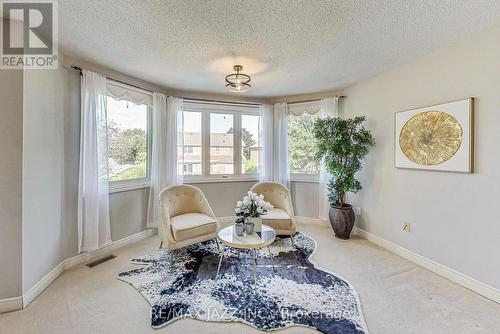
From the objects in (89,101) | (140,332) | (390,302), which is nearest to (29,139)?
(89,101)

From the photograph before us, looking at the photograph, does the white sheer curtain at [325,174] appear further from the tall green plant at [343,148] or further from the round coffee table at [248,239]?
the round coffee table at [248,239]

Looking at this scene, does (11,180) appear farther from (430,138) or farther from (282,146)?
(430,138)

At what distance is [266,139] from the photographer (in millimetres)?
4512

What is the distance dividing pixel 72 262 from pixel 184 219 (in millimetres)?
1346

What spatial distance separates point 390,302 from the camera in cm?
207

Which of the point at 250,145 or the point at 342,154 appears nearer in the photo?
the point at 342,154

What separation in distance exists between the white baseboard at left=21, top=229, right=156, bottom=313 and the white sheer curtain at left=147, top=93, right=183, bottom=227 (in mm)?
272

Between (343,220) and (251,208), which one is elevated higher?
(251,208)

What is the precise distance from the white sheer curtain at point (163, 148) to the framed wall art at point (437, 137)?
11.0 ft

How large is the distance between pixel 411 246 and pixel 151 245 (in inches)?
138

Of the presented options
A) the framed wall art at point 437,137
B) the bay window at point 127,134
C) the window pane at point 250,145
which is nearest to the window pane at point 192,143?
the bay window at point 127,134

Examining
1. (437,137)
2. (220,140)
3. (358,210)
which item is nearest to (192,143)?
(220,140)

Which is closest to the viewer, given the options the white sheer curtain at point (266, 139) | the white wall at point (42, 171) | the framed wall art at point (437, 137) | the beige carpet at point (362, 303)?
the beige carpet at point (362, 303)

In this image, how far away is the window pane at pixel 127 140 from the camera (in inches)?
129
